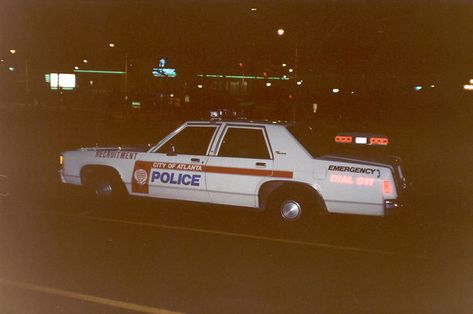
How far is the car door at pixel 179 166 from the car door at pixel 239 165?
0.18m

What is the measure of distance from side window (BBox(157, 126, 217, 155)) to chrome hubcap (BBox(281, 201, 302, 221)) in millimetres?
1461

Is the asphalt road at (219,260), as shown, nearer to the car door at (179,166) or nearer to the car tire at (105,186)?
the car tire at (105,186)

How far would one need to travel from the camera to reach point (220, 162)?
8.45m

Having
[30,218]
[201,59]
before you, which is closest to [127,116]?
[201,59]

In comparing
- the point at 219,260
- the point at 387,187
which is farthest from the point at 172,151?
the point at 387,187

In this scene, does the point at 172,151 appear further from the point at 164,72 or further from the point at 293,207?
the point at 164,72

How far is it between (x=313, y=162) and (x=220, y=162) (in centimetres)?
138

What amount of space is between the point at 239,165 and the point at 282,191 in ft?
2.39

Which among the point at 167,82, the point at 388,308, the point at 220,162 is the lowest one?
the point at 388,308

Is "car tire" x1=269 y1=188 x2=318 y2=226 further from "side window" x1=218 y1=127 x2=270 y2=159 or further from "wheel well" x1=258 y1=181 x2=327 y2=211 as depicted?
"side window" x1=218 y1=127 x2=270 y2=159

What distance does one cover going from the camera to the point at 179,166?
28.6 ft

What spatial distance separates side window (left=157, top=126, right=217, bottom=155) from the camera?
8.70m

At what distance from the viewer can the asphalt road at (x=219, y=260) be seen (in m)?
5.26

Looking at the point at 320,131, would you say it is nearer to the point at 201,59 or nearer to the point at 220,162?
the point at 220,162
